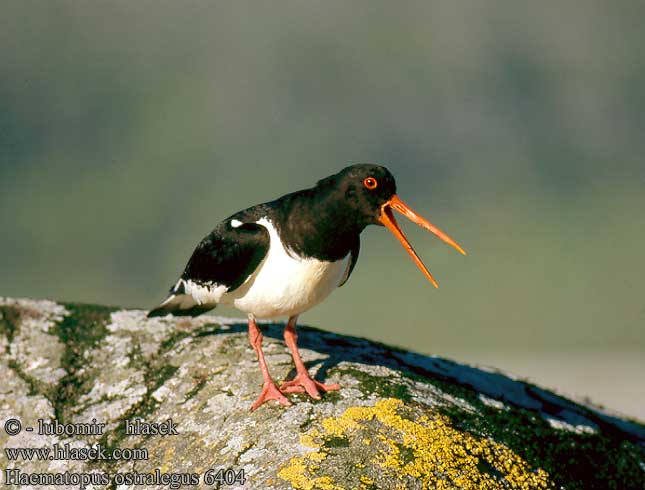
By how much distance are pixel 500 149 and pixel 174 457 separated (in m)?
149

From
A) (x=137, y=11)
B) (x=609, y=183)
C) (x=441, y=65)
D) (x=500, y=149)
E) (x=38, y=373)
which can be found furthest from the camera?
(x=137, y=11)

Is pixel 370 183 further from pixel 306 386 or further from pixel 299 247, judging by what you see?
pixel 306 386

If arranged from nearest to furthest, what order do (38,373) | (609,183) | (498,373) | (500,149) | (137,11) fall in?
(38,373)
(498,373)
(609,183)
(500,149)
(137,11)

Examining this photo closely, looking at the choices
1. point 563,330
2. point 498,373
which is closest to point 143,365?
point 498,373

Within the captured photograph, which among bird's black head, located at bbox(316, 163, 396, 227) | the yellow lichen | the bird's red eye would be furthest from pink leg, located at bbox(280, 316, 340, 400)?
the bird's red eye

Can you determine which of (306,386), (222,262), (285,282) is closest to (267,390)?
(306,386)

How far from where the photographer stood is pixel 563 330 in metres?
94.6

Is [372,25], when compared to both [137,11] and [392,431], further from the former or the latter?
[392,431]

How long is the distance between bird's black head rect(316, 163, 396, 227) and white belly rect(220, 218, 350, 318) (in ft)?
2.15

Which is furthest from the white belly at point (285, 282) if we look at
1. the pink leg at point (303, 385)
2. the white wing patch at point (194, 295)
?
the pink leg at point (303, 385)

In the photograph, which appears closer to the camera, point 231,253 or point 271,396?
point 271,396

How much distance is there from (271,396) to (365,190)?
2304 millimetres

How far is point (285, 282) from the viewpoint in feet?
29.2

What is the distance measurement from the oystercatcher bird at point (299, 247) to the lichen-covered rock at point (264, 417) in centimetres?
56
